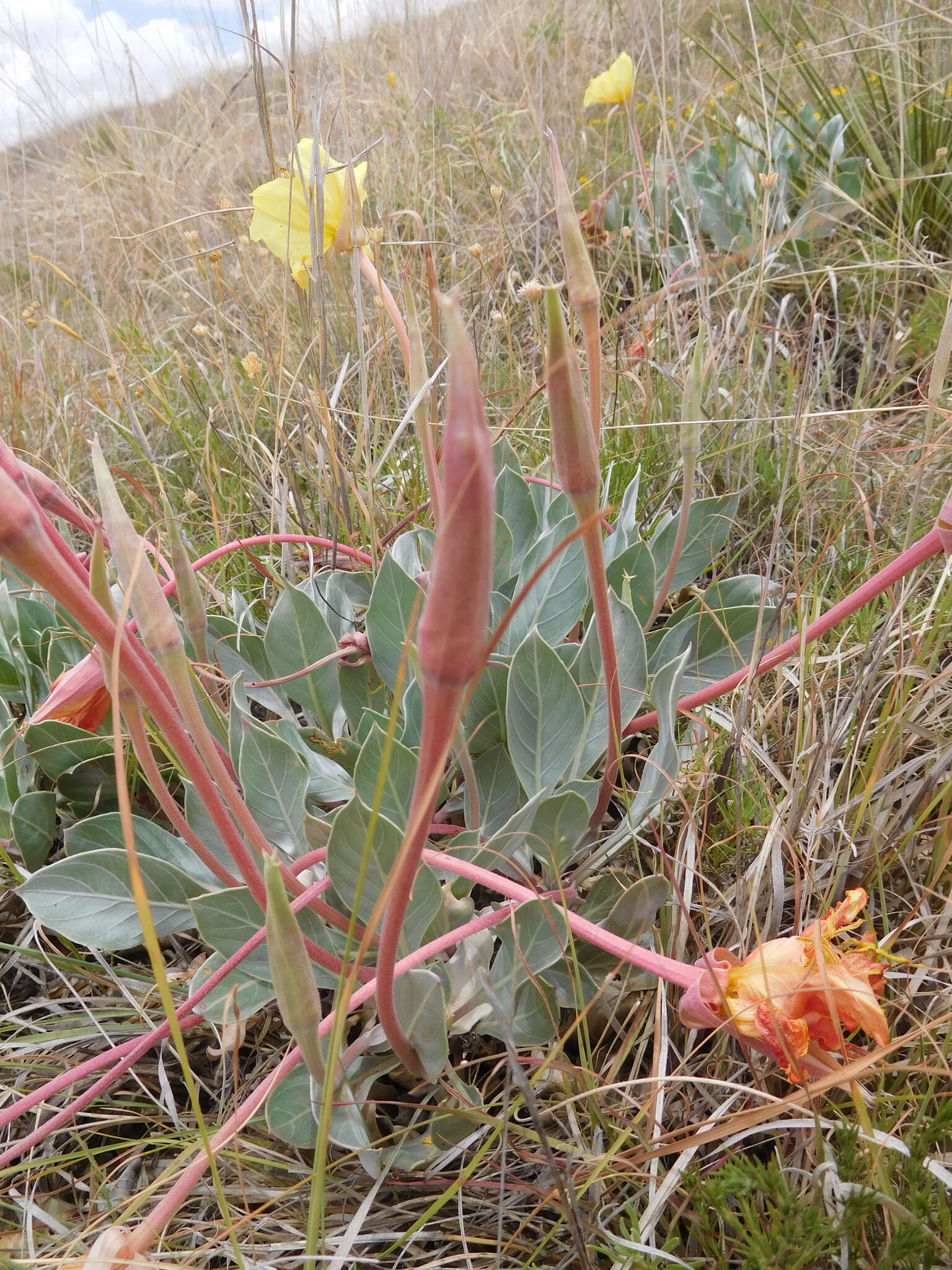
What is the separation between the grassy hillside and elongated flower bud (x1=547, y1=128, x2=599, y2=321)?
0.33 meters

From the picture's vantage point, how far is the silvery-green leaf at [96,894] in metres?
0.90

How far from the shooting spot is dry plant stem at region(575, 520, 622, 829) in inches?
28.2

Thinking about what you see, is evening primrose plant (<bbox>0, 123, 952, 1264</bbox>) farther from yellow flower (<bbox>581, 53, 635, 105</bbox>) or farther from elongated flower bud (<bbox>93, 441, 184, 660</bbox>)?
yellow flower (<bbox>581, 53, 635, 105</bbox>)

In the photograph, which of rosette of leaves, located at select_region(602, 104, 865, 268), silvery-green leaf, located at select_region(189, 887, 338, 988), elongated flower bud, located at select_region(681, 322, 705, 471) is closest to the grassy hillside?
rosette of leaves, located at select_region(602, 104, 865, 268)

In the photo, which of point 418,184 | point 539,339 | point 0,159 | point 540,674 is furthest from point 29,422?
point 0,159

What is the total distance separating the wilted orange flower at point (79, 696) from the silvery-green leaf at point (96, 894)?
0.17m

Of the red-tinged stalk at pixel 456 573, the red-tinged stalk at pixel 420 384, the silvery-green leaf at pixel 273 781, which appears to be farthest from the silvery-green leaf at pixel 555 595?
the red-tinged stalk at pixel 456 573

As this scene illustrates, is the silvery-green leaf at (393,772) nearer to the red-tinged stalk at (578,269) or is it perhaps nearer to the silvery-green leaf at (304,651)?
the silvery-green leaf at (304,651)

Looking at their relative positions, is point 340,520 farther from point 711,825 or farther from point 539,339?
point 711,825

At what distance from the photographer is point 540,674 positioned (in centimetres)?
94

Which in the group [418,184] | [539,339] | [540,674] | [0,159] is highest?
[0,159]

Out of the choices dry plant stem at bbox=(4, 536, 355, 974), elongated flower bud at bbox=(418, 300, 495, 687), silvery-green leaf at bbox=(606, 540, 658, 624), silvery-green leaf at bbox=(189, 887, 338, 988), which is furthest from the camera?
silvery-green leaf at bbox=(606, 540, 658, 624)

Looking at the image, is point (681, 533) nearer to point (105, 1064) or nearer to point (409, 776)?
point (409, 776)

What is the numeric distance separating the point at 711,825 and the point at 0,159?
15.6 ft
